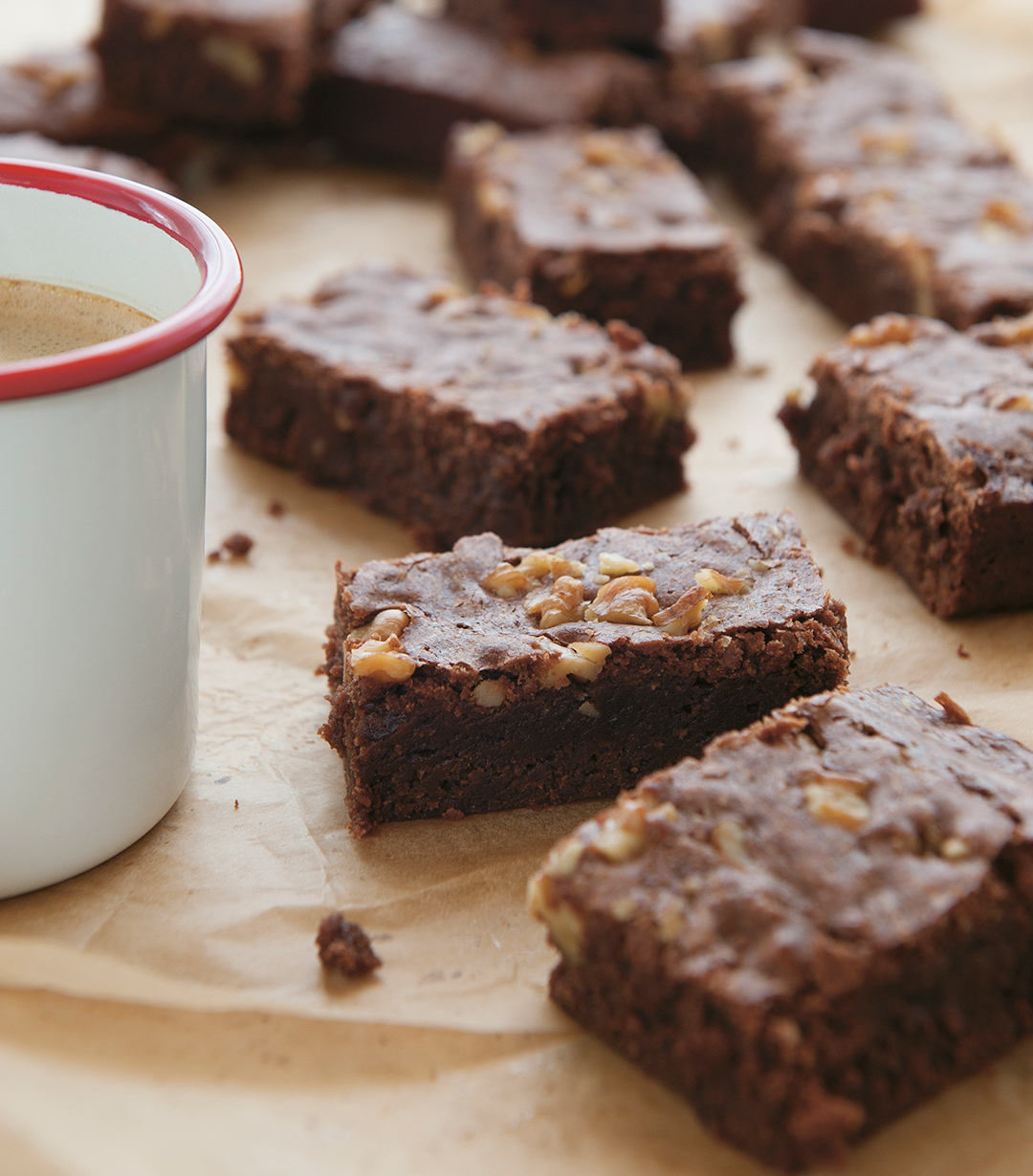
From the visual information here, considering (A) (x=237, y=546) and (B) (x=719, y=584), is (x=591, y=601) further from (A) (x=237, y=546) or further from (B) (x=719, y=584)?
(A) (x=237, y=546)

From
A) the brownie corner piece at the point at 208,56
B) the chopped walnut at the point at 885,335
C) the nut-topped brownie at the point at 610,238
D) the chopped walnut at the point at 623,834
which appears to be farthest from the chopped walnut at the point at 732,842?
the brownie corner piece at the point at 208,56

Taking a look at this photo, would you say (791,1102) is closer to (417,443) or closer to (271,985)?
(271,985)

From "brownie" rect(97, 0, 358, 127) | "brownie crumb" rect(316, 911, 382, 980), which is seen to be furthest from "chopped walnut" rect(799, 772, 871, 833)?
"brownie" rect(97, 0, 358, 127)

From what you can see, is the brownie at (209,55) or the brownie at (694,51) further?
the brownie at (694,51)

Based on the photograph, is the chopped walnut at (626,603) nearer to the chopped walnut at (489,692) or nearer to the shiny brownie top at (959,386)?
the chopped walnut at (489,692)

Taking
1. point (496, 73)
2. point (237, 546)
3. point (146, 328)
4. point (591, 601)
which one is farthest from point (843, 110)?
point (146, 328)

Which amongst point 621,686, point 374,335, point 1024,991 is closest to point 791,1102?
point 1024,991
